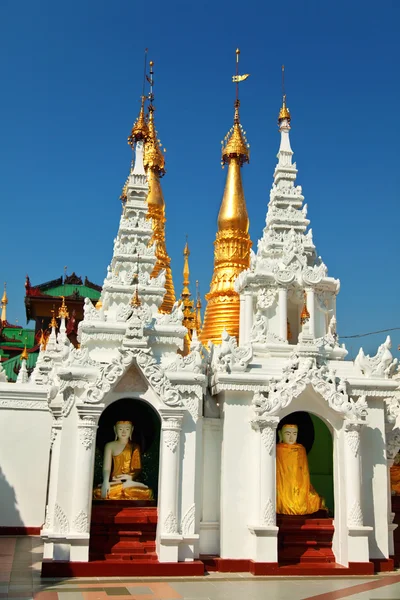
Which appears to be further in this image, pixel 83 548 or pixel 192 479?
pixel 192 479

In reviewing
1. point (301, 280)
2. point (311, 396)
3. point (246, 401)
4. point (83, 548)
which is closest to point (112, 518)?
point (83, 548)

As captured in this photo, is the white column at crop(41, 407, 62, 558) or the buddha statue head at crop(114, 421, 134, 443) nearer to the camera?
the white column at crop(41, 407, 62, 558)

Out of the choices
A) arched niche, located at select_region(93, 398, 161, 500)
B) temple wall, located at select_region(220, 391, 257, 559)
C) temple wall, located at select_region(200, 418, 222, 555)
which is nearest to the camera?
temple wall, located at select_region(220, 391, 257, 559)

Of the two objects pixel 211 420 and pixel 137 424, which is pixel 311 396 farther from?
pixel 137 424

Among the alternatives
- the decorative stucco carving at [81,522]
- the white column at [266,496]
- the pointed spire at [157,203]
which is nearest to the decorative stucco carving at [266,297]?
the white column at [266,496]

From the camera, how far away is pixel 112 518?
13.2 m

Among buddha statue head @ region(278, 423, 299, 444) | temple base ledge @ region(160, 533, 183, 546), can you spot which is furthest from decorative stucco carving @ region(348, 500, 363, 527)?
temple base ledge @ region(160, 533, 183, 546)

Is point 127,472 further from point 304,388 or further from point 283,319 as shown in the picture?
point 283,319

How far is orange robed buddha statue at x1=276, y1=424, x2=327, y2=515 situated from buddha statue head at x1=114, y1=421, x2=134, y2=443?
10.4ft

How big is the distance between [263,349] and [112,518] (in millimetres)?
4981

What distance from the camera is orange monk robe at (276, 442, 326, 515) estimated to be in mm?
Result: 14195

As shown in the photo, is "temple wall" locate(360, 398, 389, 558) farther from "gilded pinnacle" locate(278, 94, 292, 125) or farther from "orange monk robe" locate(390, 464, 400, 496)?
"gilded pinnacle" locate(278, 94, 292, 125)

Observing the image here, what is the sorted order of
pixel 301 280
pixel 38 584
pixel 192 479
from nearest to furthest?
pixel 38 584, pixel 192 479, pixel 301 280

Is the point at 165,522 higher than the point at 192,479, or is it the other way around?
the point at 192,479
